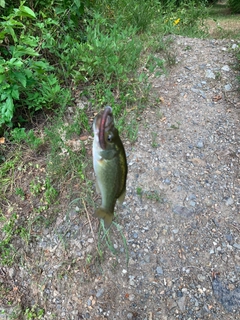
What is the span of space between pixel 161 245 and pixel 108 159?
5.57 feet

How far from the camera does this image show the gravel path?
97.6 inches

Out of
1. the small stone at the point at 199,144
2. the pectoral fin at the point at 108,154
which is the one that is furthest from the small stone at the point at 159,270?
the pectoral fin at the point at 108,154

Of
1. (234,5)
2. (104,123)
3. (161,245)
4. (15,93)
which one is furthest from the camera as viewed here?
(234,5)

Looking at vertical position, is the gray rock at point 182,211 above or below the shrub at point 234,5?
above

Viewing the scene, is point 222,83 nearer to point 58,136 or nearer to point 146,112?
point 146,112

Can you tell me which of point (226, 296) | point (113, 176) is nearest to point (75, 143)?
point (113, 176)

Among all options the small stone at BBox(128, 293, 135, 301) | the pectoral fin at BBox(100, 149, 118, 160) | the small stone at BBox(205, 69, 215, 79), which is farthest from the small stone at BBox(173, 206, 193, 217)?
the small stone at BBox(205, 69, 215, 79)

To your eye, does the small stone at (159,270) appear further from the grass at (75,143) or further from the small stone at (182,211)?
the small stone at (182,211)

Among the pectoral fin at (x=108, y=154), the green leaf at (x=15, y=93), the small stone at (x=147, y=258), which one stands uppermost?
the pectoral fin at (x=108, y=154)

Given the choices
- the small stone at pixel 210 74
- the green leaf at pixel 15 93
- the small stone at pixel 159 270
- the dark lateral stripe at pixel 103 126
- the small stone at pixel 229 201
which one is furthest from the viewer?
the small stone at pixel 210 74

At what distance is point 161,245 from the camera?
2727mm

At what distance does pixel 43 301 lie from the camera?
2.56m

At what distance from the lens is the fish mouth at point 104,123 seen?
1.16 meters

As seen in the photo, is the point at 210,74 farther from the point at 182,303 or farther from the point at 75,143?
the point at 182,303
